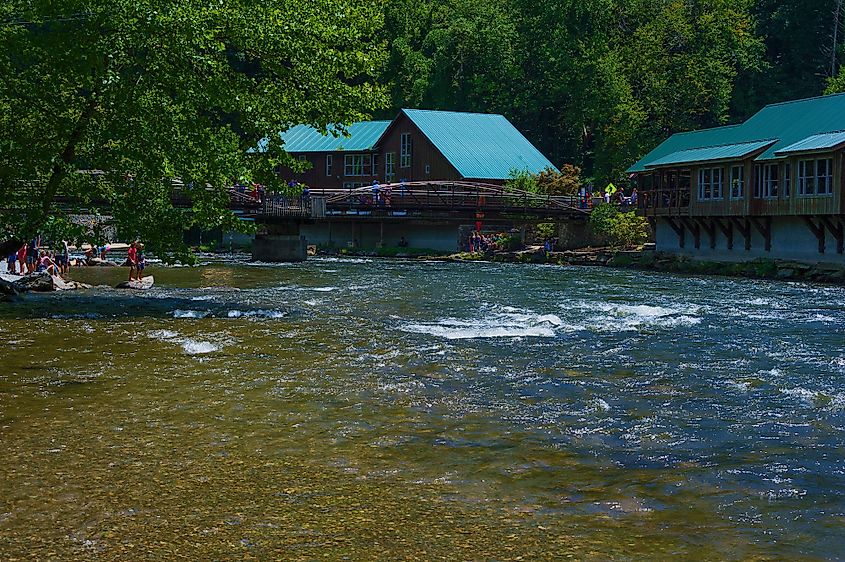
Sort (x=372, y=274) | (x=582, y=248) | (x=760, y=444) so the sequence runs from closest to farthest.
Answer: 1. (x=760, y=444)
2. (x=372, y=274)
3. (x=582, y=248)

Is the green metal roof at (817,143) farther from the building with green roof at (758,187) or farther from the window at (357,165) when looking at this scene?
the window at (357,165)

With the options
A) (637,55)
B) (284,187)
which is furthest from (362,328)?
(637,55)

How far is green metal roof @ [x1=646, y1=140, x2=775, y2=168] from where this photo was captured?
52875mm

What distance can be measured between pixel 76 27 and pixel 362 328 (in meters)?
10.1

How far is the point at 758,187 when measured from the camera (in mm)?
53031

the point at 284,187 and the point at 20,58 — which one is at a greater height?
the point at 20,58

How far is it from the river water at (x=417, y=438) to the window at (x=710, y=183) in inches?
1214

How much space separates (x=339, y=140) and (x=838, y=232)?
171 ft

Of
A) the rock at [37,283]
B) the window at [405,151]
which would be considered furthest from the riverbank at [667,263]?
the rock at [37,283]

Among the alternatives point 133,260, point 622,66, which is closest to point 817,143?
point 133,260

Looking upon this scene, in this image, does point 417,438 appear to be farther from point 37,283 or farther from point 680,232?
point 680,232

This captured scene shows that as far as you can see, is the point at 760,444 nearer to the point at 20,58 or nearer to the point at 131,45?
the point at 131,45

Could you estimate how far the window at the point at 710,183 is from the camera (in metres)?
56.1

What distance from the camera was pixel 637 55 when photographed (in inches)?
3278
